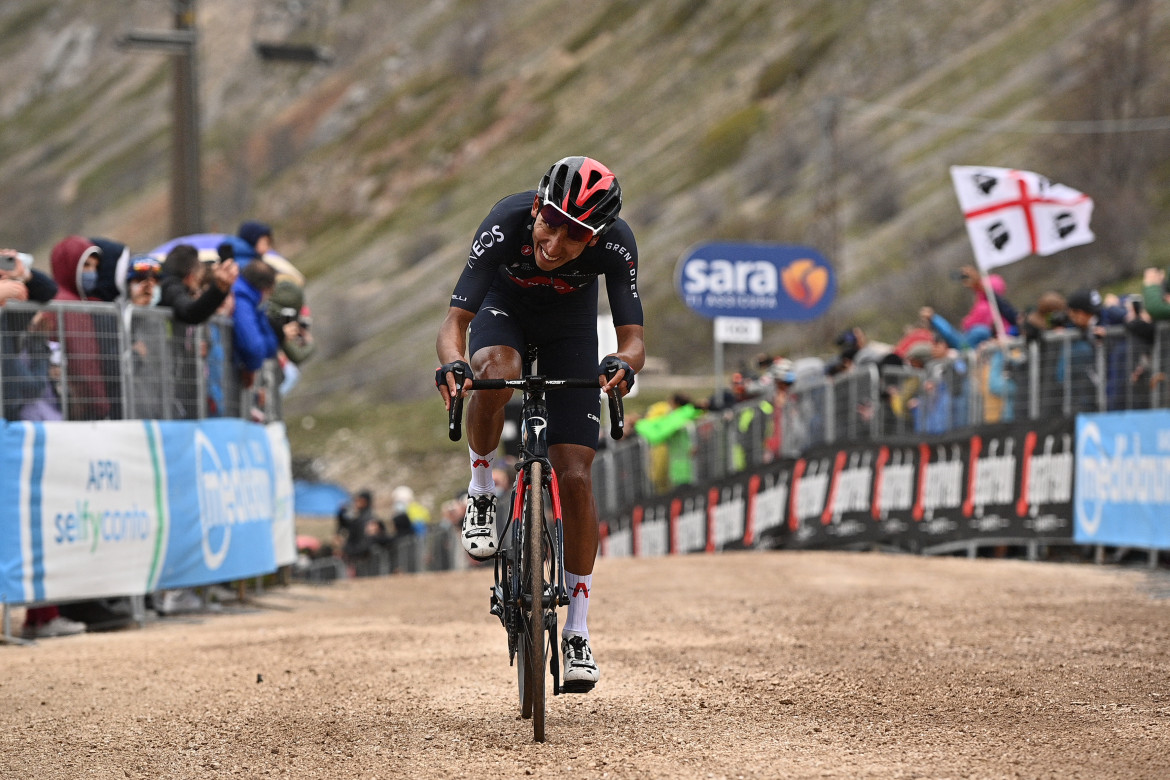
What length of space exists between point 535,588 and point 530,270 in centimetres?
137

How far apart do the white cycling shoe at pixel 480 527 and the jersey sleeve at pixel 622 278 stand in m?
0.94

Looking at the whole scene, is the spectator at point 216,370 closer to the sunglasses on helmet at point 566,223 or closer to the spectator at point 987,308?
the sunglasses on helmet at point 566,223

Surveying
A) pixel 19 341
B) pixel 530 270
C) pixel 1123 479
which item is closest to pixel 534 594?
pixel 530 270

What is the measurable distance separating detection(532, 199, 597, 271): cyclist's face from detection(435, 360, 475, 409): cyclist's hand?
58 centimetres

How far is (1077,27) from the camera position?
58406mm

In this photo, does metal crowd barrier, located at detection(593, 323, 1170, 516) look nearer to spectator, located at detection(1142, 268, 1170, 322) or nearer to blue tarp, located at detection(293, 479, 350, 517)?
spectator, located at detection(1142, 268, 1170, 322)

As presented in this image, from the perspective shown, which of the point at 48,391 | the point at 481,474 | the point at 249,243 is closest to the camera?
the point at 481,474

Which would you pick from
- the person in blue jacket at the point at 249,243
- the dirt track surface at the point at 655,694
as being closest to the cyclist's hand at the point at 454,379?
the dirt track surface at the point at 655,694

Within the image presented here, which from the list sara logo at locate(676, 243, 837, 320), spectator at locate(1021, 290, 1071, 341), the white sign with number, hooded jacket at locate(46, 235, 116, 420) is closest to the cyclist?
hooded jacket at locate(46, 235, 116, 420)

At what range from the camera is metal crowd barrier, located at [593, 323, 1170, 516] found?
14703 mm

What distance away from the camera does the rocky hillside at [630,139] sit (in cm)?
4844

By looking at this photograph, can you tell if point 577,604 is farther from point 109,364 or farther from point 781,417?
point 781,417

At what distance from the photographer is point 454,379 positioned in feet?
20.7

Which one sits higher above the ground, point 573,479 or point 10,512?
point 573,479
